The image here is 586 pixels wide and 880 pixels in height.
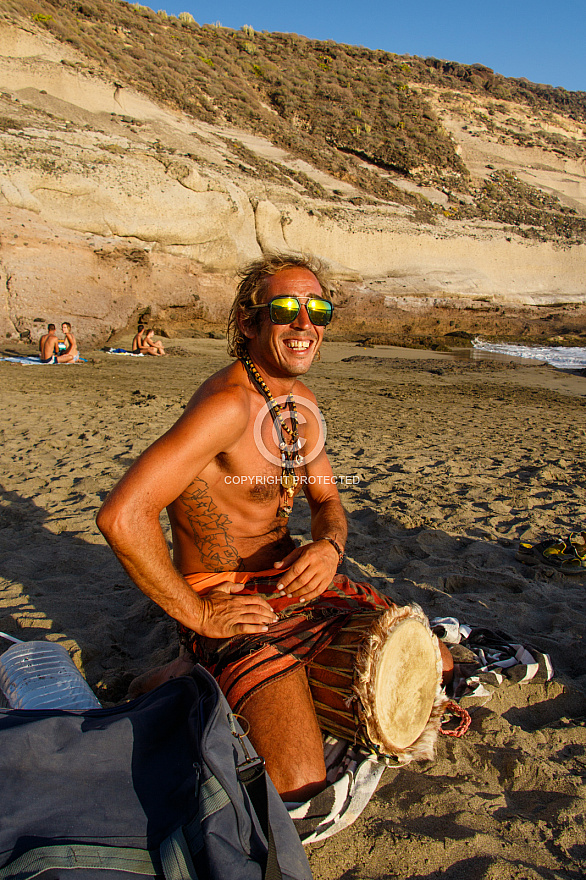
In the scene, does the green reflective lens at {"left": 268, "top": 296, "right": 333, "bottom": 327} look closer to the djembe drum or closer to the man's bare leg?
the djembe drum

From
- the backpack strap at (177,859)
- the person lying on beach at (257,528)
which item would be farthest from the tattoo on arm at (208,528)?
the backpack strap at (177,859)

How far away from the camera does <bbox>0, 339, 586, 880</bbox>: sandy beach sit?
165 centimetres

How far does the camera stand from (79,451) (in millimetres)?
5289

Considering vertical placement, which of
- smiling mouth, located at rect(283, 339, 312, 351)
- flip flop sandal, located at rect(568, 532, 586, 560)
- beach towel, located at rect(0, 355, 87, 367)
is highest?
smiling mouth, located at rect(283, 339, 312, 351)

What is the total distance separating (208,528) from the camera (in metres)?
2.18

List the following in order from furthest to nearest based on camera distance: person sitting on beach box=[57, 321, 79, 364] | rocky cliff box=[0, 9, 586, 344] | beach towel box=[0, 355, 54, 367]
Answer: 1. rocky cliff box=[0, 9, 586, 344]
2. person sitting on beach box=[57, 321, 79, 364]
3. beach towel box=[0, 355, 54, 367]

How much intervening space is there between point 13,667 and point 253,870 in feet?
4.62

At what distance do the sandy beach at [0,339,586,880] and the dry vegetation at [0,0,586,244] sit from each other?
12.4m

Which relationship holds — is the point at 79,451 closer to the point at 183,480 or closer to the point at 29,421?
the point at 29,421

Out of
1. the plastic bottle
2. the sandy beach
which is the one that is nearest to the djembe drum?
the sandy beach

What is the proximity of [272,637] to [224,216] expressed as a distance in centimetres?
1592

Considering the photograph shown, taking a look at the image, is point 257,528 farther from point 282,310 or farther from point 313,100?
point 313,100

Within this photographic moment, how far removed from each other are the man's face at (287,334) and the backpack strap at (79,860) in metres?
1.65

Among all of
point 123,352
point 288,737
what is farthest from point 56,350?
point 288,737
